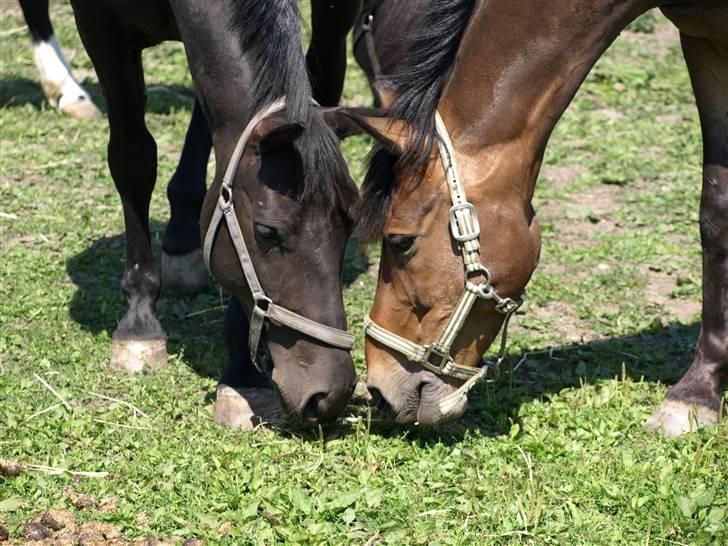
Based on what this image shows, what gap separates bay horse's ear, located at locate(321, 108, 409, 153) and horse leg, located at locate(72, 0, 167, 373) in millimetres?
1180

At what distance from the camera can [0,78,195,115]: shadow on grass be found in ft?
25.0

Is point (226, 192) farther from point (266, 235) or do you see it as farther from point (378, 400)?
point (378, 400)

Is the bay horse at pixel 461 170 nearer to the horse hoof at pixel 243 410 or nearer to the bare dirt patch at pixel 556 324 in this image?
the horse hoof at pixel 243 410

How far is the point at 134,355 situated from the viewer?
175 inches

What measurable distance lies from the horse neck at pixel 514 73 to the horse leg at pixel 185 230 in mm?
2006

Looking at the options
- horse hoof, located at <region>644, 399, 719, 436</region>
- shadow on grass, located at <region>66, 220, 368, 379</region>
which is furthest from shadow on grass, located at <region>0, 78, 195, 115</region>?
horse hoof, located at <region>644, 399, 719, 436</region>

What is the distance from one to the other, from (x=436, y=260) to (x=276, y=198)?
1.77ft

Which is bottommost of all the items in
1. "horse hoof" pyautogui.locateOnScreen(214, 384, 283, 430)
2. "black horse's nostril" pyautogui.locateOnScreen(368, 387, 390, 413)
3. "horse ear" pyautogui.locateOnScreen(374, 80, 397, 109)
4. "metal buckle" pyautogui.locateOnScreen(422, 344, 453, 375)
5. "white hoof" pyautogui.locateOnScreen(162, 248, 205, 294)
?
"white hoof" pyautogui.locateOnScreen(162, 248, 205, 294)

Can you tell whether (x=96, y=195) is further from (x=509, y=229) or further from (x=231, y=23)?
(x=509, y=229)

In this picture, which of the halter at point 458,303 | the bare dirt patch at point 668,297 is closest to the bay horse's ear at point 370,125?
the halter at point 458,303

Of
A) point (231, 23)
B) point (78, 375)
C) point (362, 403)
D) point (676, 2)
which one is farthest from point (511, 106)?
point (78, 375)

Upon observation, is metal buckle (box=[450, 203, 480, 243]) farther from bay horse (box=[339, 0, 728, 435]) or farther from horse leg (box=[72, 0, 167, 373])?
horse leg (box=[72, 0, 167, 373])

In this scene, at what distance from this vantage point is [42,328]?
15.6 feet

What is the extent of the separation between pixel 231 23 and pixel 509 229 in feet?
3.70
